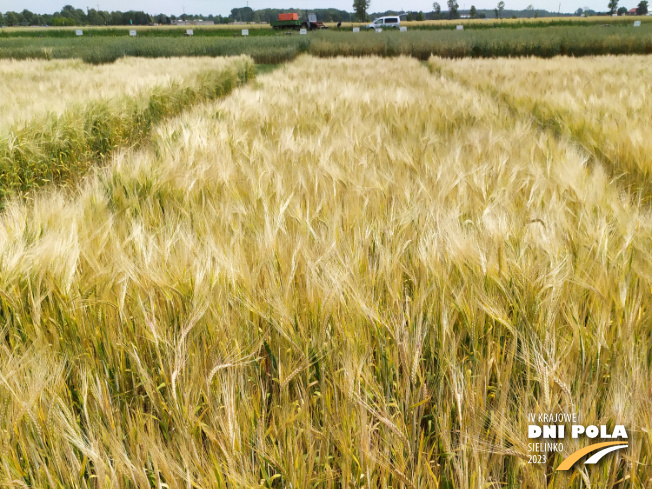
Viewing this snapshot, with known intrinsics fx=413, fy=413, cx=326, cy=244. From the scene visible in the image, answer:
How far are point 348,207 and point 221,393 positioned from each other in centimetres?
87

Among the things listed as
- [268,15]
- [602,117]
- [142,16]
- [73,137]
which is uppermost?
[268,15]

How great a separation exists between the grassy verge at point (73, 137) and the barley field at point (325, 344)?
2467mm

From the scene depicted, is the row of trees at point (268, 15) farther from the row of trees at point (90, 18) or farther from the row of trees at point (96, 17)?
the row of trees at point (90, 18)

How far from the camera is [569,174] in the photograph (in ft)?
5.34

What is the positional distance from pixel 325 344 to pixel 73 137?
14.8 feet

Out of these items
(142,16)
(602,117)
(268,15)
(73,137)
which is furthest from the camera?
(268,15)

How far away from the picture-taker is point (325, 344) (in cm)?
77

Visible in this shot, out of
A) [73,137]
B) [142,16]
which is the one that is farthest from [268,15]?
[73,137]

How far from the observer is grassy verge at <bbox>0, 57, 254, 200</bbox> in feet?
11.1

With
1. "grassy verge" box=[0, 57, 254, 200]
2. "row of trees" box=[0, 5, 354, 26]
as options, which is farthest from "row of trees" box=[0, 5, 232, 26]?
"grassy verge" box=[0, 57, 254, 200]

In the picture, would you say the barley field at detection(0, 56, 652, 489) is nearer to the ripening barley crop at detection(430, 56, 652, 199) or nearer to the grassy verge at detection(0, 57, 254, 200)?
the ripening barley crop at detection(430, 56, 652, 199)

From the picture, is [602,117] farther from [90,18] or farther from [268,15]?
[268,15]

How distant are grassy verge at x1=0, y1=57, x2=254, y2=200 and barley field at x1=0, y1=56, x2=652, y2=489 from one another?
2467 mm

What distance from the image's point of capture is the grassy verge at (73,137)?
339 centimetres
